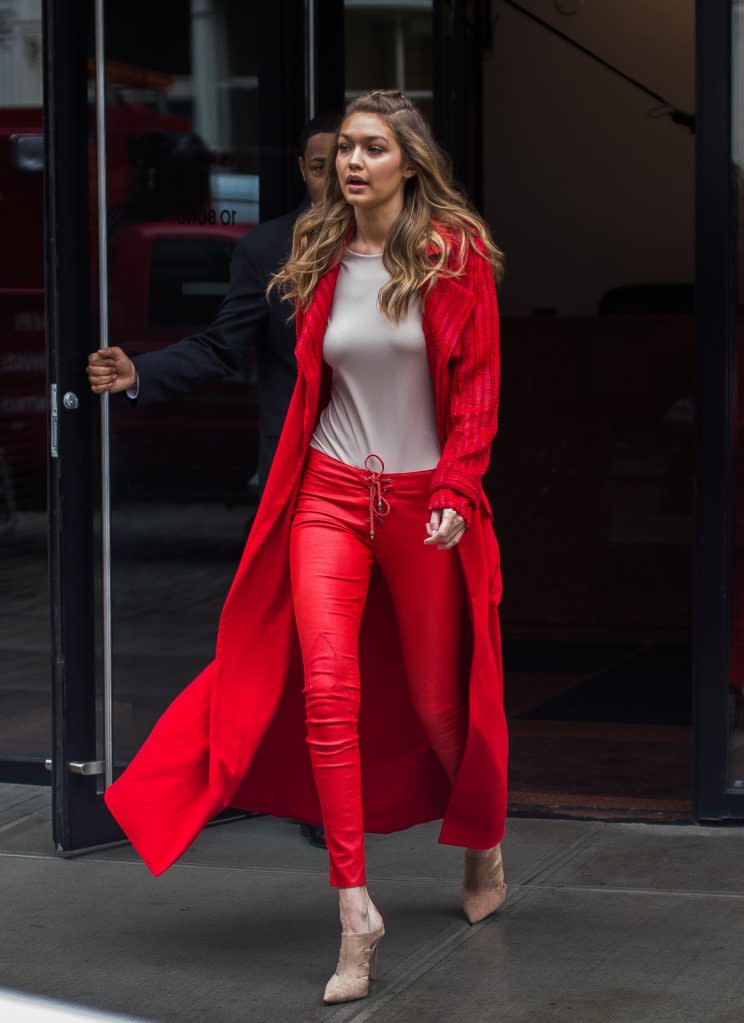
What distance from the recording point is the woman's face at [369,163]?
370 cm

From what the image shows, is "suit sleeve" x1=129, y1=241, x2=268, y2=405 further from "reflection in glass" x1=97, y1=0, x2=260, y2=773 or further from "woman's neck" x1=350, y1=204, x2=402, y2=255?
"woman's neck" x1=350, y1=204, x2=402, y2=255

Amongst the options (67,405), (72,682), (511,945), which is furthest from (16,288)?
(511,945)

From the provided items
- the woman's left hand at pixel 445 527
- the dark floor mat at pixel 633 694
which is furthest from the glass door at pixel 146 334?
the dark floor mat at pixel 633 694

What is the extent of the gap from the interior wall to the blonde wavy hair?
8099mm

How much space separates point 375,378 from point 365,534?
0.33m

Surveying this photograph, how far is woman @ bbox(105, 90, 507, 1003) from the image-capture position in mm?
3611

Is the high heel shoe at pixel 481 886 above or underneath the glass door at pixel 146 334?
underneath

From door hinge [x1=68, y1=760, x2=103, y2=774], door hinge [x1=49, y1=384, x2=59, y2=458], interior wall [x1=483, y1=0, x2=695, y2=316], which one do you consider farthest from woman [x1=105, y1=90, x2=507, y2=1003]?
interior wall [x1=483, y1=0, x2=695, y2=316]

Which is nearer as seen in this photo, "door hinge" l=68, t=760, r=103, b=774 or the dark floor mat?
"door hinge" l=68, t=760, r=103, b=774

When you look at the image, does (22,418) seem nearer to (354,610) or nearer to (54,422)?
(54,422)

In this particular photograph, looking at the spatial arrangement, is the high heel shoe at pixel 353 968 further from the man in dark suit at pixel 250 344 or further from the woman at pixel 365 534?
the man in dark suit at pixel 250 344

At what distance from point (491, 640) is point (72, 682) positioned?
130cm

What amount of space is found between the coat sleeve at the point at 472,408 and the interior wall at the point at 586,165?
8192 mm

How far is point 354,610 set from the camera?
372 cm
